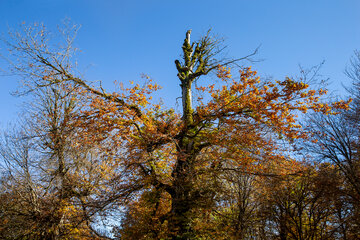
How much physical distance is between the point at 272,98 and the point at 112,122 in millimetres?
6608

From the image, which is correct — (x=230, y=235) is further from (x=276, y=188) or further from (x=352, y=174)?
(x=352, y=174)

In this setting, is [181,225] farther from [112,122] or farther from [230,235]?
[112,122]

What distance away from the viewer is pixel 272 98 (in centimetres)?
893

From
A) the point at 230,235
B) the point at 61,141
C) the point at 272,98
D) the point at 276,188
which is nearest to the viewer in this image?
the point at 272,98

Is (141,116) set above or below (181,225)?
above

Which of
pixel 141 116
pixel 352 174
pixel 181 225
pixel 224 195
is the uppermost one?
pixel 141 116

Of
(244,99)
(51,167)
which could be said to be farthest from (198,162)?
(51,167)

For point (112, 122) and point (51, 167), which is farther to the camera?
point (51, 167)

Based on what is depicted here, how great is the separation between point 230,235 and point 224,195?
1754 mm

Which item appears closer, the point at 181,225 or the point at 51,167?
the point at 181,225

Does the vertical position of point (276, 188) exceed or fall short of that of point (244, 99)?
it falls short

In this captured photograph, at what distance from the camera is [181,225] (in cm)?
920

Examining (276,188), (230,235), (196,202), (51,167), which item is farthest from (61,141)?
(276,188)

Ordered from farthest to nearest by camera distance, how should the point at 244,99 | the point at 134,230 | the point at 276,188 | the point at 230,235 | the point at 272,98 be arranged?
the point at 276,188, the point at 134,230, the point at 230,235, the point at 244,99, the point at 272,98
